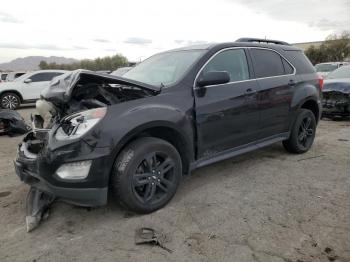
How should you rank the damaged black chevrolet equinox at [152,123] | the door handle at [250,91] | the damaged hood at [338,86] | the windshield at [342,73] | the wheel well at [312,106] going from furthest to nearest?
the windshield at [342,73]
the damaged hood at [338,86]
the wheel well at [312,106]
the door handle at [250,91]
the damaged black chevrolet equinox at [152,123]

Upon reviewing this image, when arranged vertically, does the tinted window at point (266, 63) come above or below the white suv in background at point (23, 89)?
above

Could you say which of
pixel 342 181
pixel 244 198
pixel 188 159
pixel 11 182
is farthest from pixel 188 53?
pixel 11 182

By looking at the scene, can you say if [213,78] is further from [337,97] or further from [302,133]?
[337,97]

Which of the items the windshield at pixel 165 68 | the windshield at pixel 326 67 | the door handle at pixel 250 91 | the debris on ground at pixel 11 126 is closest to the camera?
the windshield at pixel 165 68

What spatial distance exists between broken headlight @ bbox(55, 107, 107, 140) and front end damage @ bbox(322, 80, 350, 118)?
747cm

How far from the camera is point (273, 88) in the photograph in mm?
5008

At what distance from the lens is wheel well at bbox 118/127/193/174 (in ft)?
12.4

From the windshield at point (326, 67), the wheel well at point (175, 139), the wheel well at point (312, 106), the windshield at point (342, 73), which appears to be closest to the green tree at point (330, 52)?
the windshield at point (326, 67)

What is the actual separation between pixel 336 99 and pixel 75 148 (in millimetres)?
7861

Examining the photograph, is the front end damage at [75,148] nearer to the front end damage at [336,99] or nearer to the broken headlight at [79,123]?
the broken headlight at [79,123]

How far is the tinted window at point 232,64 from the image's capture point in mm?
4379

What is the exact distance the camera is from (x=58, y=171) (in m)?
3.26

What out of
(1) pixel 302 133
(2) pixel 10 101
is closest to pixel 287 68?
(1) pixel 302 133

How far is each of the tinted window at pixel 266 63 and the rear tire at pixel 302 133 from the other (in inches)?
32.0
